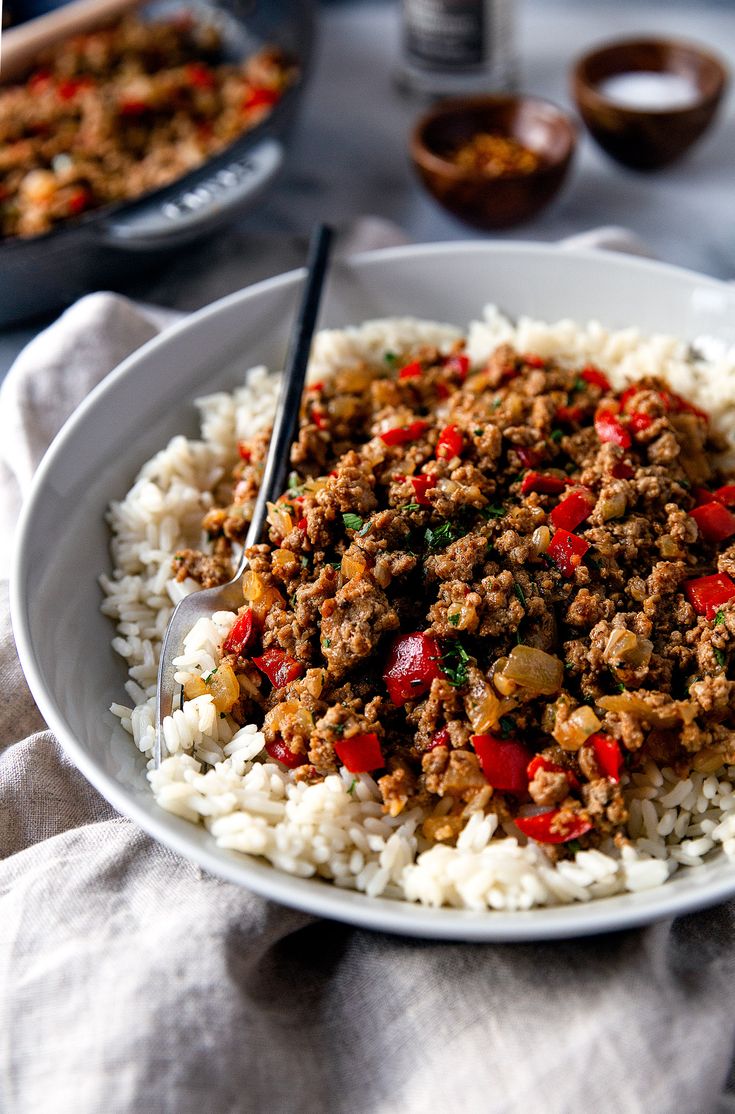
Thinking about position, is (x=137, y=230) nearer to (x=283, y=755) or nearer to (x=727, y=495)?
(x=283, y=755)

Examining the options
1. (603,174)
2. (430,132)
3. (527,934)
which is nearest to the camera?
(527,934)

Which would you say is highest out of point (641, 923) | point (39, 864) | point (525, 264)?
point (525, 264)

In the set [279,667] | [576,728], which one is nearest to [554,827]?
[576,728]

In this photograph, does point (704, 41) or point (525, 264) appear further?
point (704, 41)

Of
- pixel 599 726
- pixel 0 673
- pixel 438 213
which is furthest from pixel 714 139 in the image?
pixel 0 673

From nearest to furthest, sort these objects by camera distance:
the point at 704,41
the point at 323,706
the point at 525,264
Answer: the point at 323,706
the point at 525,264
the point at 704,41

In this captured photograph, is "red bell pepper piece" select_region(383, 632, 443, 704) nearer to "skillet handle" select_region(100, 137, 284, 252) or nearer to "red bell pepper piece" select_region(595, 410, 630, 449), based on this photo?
"red bell pepper piece" select_region(595, 410, 630, 449)

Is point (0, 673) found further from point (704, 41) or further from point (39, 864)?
point (704, 41)

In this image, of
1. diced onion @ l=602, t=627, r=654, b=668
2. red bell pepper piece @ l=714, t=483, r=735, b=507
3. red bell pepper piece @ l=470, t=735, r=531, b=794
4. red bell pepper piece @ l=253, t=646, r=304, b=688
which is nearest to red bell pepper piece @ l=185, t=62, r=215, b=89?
red bell pepper piece @ l=714, t=483, r=735, b=507
